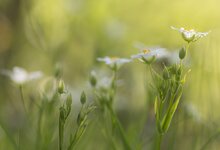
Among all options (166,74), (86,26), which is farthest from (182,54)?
(86,26)

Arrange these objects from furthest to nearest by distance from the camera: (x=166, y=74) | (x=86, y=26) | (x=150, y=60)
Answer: (x=86, y=26), (x=150, y=60), (x=166, y=74)

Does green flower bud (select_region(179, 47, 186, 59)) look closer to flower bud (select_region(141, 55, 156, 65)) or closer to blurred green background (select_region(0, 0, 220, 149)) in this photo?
flower bud (select_region(141, 55, 156, 65))

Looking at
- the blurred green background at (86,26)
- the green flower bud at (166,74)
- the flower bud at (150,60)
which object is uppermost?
the blurred green background at (86,26)

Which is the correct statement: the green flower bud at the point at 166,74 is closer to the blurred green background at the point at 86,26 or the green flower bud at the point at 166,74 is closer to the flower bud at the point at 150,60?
the flower bud at the point at 150,60

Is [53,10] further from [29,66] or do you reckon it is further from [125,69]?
[125,69]

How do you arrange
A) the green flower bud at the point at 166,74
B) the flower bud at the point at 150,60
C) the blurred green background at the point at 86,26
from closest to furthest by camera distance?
the green flower bud at the point at 166,74 → the flower bud at the point at 150,60 → the blurred green background at the point at 86,26

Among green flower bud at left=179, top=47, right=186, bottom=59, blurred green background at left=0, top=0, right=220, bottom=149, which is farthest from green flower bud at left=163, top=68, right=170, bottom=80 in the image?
blurred green background at left=0, top=0, right=220, bottom=149

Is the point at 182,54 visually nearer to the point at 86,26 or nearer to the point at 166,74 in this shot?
the point at 166,74

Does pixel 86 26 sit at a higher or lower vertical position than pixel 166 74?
higher

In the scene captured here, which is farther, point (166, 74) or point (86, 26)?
point (86, 26)

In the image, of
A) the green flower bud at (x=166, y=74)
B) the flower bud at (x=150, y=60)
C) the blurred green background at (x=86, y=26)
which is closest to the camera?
the green flower bud at (x=166, y=74)

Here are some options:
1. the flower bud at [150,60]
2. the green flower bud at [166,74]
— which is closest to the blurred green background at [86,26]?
the flower bud at [150,60]

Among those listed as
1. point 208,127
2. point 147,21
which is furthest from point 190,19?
point 208,127
